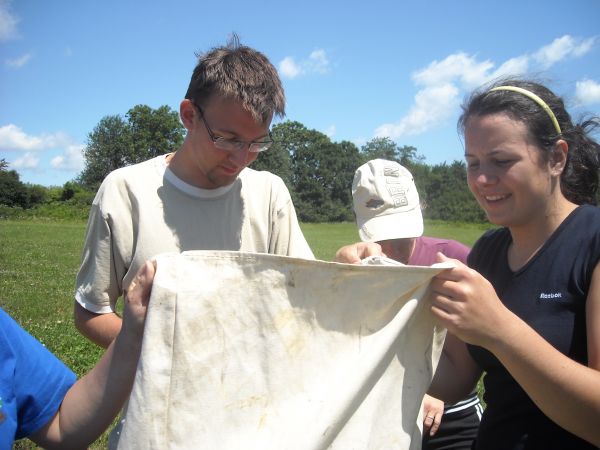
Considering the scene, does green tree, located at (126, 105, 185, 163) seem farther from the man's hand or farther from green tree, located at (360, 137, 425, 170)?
the man's hand

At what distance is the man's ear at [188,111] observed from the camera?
264 cm

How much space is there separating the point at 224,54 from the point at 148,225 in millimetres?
994

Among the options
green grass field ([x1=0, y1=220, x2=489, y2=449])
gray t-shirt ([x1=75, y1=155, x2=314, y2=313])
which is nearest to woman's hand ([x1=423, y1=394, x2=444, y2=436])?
gray t-shirt ([x1=75, y1=155, x2=314, y2=313])

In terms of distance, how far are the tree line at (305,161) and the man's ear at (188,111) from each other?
6912cm

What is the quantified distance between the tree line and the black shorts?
69.1 metres

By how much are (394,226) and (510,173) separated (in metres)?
1.27

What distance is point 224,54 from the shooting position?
267 centimetres

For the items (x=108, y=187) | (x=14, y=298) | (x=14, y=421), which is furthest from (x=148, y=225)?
(x=14, y=298)

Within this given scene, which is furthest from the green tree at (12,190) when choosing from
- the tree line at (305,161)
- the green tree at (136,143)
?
the green tree at (136,143)

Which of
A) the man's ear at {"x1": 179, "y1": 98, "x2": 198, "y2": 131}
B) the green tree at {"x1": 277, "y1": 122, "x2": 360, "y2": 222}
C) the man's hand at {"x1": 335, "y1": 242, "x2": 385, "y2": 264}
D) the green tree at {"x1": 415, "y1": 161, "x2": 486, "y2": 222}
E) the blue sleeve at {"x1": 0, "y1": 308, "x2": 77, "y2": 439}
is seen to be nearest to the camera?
the blue sleeve at {"x1": 0, "y1": 308, "x2": 77, "y2": 439}

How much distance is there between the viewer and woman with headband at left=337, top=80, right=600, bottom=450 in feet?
5.36

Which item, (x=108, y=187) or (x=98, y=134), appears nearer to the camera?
(x=108, y=187)

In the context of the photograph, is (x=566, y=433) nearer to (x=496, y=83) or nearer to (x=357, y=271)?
(x=357, y=271)

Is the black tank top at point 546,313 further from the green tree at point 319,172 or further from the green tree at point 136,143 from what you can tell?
the green tree at point 136,143
